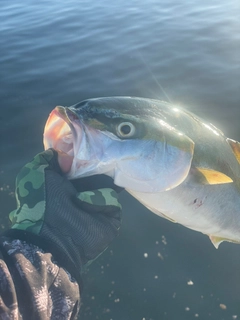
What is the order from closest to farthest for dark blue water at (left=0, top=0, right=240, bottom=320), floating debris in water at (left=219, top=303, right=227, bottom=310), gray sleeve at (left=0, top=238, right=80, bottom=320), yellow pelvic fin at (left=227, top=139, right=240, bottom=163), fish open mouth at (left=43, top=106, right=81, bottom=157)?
gray sleeve at (left=0, top=238, right=80, bottom=320) < fish open mouth at (left=43, top=106, right=81, bottom=157) < yellow pelvic fin at (left=227, top=139, right=240, bottom=163) < floating debris in water at (left=219, top=303, right=227, bottom=310) < dark blue water at (left=0, top=0, right=240, bottom=320)

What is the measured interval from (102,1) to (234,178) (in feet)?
43.2

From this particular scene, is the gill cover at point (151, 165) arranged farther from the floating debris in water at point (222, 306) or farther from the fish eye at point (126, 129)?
the floating debris in water at point (222, 306)

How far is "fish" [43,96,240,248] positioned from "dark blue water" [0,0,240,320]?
4.22 feet

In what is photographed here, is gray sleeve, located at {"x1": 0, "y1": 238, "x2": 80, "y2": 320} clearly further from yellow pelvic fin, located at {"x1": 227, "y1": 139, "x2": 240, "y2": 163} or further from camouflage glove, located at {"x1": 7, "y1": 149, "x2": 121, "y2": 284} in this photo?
yellow pelvic fin, located at {"x1": 227, "y1": 139, "x2": 240, "y2": 163}

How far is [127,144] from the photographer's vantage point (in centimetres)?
244

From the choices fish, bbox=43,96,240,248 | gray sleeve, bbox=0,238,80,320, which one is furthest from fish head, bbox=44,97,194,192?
gray sleeve, bbox=0,238,80,320

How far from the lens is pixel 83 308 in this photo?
3.48 m

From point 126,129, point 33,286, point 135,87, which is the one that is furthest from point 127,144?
point 135,87

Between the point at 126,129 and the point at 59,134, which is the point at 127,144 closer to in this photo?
the point at 126,129

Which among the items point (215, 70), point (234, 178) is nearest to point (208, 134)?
point (234, 178)

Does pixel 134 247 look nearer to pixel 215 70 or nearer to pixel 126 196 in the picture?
pixel 126 196

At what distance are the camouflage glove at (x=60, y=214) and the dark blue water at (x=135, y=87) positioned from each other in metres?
1.15

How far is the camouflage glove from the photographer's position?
2418 mm

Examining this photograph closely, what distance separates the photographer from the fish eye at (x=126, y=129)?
2.44 m
